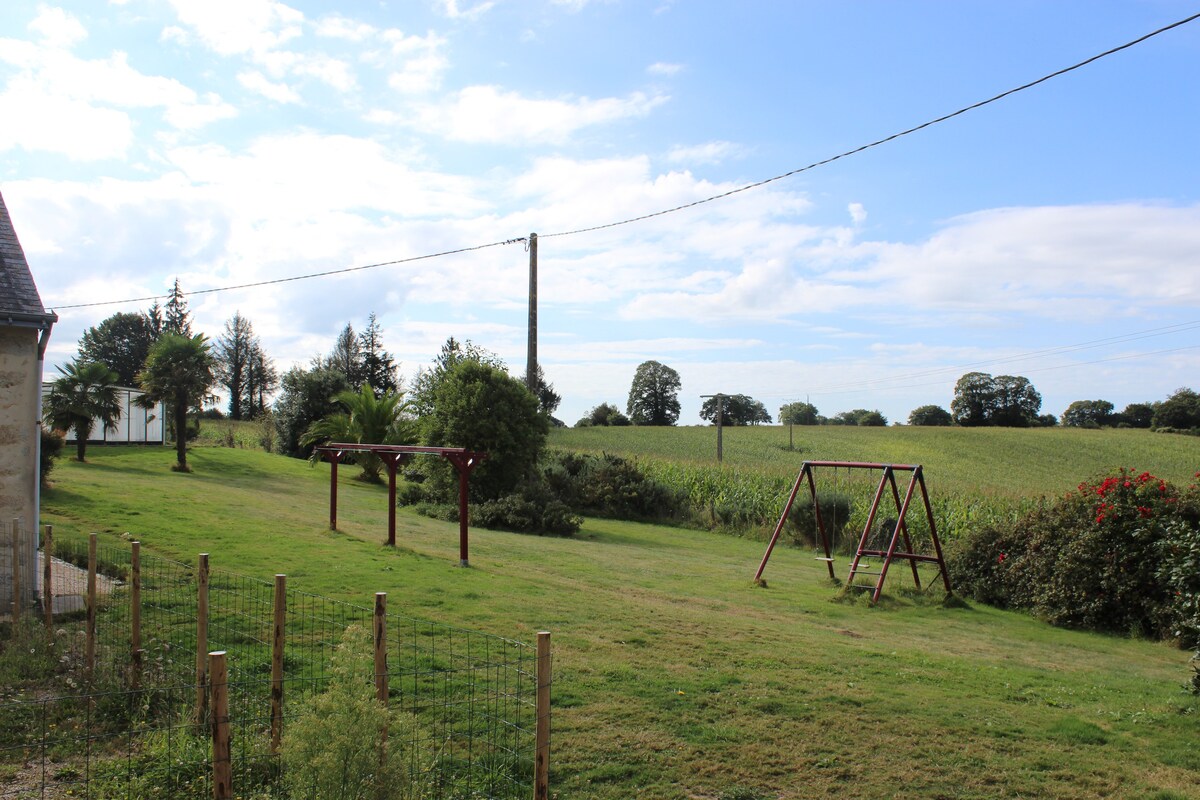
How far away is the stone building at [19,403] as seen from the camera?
10.8 m

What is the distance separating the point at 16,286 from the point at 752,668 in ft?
33.5

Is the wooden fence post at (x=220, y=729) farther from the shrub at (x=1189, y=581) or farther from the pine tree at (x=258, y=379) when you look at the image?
the pine tree at (x=258, y=379)

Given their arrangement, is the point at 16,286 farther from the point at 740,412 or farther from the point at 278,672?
the point at 740,412

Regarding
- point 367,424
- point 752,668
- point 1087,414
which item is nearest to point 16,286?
point 752,668

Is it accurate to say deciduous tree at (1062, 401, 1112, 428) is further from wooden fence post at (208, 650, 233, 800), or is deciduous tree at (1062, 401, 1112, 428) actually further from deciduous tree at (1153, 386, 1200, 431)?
wooden fence post at (208, 650, 233, 800)

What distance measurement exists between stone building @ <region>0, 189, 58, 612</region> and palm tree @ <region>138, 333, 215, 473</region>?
56.2 feet

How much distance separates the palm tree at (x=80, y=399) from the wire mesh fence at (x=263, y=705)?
767 inches

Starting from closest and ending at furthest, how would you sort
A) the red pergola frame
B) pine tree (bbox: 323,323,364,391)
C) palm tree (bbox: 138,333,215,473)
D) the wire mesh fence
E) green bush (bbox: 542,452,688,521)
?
1. the wire mesh fence
2. the red pergola frame
3. palm tree (bbox: 138,333,215,473)
4. green bush (bbox: 542,452,688,521)
5. pine tree (bbox: 323,323,364,391)

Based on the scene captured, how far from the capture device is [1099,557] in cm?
1379

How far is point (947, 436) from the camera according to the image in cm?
6431

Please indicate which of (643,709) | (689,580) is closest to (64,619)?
(643,709)

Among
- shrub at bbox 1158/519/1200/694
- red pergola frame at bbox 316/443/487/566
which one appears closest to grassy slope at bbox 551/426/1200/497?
red pergola frame at bbox 316/443/487/566

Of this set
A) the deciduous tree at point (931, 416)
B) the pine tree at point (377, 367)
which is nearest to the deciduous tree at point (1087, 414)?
the deciduous tree at point (931, 416)

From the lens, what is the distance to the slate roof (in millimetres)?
10867
